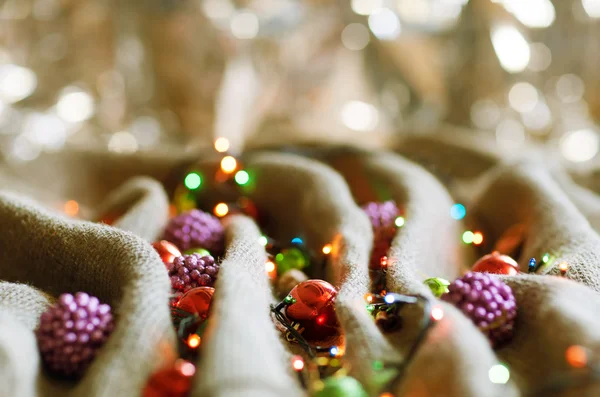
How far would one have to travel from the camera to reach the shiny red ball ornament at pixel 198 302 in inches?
21.8

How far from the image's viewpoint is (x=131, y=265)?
1.77 ft

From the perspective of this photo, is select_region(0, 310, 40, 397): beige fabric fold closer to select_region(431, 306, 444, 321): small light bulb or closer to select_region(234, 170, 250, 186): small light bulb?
select_region(431, 306, 444, 321): small light bulb

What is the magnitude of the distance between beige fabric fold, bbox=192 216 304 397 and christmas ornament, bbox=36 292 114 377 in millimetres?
106

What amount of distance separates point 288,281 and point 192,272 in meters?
0.14

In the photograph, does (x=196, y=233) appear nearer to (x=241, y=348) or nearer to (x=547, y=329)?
(x=241, y=348)

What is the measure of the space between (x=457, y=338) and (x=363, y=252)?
0.75ft

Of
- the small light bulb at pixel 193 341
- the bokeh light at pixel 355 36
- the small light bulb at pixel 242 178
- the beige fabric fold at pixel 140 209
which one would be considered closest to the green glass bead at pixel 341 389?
the small light bulb at pixel 193 341

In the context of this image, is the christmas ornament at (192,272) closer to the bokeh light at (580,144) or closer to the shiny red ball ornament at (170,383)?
the shiny red ball ornament at (170,383)

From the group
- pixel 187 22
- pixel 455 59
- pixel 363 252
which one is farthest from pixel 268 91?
pixel 363 252

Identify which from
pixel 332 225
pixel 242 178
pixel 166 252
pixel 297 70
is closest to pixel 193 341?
pixel 166 252

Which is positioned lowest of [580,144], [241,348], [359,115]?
[359,115]

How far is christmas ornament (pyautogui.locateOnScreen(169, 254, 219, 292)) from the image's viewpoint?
599mm

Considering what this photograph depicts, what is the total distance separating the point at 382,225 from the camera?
759mm

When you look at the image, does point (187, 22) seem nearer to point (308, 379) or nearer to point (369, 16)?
point (369, 16)
